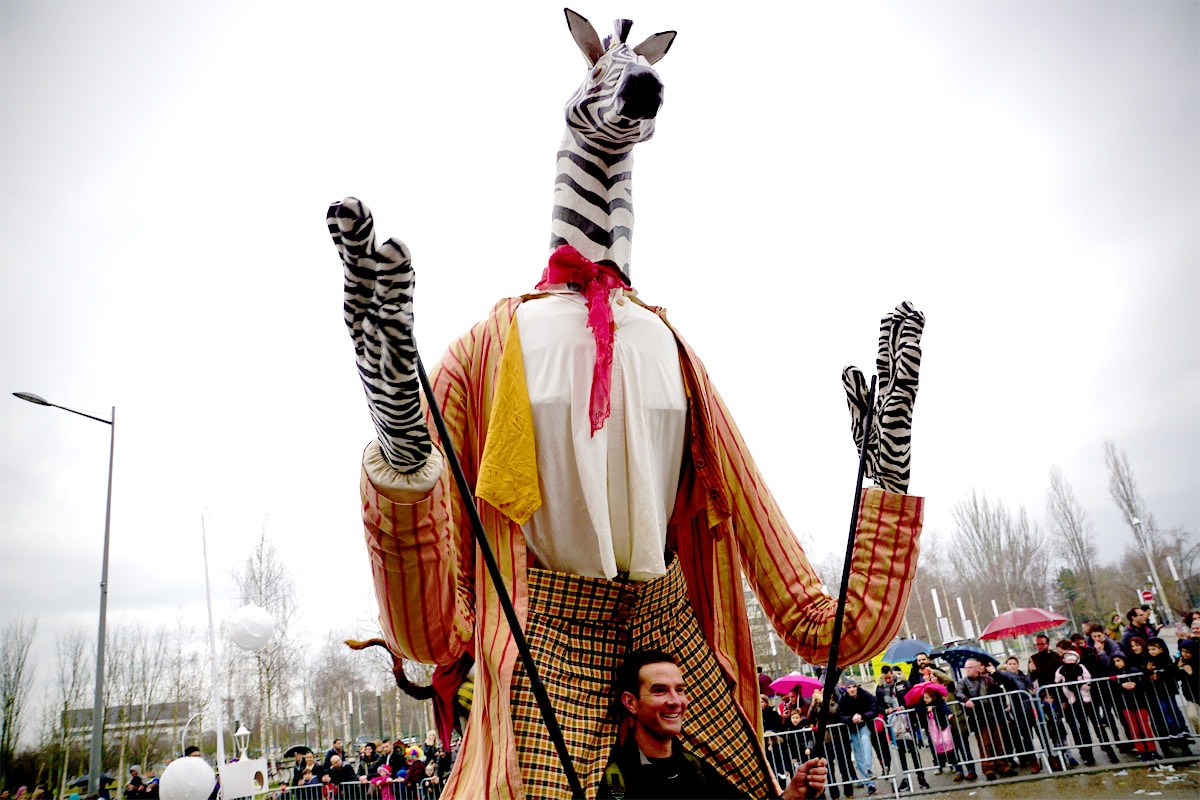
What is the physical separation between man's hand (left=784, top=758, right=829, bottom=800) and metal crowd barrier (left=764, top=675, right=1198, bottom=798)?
19.6ft

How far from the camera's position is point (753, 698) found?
6.15ft

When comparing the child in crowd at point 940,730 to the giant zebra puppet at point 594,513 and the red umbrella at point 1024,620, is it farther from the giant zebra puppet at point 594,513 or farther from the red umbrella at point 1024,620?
the giant zebra puppet at point 594,513

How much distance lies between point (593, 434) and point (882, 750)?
7.92 m

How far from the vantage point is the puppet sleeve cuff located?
4.39 feet

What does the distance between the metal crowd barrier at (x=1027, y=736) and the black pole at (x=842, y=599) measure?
20.2 feet

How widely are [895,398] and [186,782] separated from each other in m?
9.65

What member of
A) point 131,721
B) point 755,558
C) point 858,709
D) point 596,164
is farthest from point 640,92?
point 131,721

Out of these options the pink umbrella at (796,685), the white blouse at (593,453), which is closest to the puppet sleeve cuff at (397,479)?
the white blouse at (593,453)

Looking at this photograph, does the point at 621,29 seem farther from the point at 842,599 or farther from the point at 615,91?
the point at 842,599

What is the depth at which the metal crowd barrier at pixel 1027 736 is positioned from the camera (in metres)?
7.39

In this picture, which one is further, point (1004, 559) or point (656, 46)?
point (1004, 559)

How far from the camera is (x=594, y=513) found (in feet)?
5.56

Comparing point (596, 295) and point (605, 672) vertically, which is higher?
point (596, 295)

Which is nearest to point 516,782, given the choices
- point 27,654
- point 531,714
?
point 531,714
